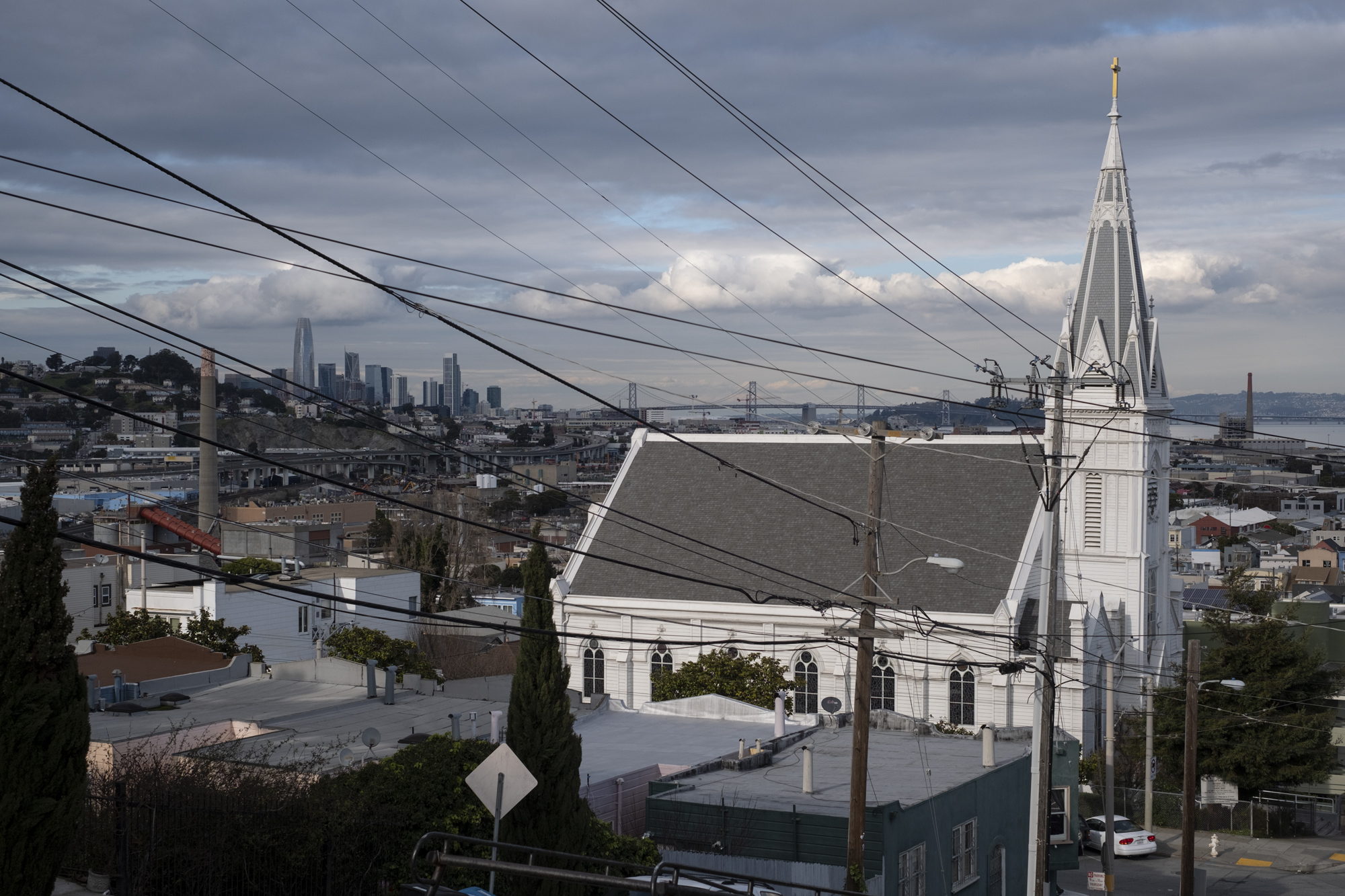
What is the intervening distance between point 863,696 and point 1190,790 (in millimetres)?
12420

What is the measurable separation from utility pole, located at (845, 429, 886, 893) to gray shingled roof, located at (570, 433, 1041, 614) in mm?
26503

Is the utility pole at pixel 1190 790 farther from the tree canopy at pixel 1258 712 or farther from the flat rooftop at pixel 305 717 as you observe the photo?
the tree canopy at pixel 1258 712

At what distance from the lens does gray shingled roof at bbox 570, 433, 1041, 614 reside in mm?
47781

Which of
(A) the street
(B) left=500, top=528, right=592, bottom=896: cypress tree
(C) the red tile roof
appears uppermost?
(B) left=500, top=528, right=592, bottom=896: cypress tree

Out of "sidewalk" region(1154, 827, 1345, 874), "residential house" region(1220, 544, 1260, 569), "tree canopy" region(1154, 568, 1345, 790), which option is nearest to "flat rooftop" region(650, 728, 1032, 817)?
"sidewalk" region(1154, 827, 1345, 874)

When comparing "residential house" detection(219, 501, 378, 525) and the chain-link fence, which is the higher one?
"residential house" detection(219, 501, 378, 525)

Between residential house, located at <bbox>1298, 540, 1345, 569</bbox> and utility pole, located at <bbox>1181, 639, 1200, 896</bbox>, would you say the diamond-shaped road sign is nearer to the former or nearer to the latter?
utility pole, located at <bbox>1181, 639, 1200, 896</bbox>

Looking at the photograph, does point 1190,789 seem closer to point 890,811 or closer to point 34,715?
point 890,811

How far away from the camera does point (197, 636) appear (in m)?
45.6

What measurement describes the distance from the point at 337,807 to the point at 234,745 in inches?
168

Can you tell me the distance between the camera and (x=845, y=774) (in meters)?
24.1

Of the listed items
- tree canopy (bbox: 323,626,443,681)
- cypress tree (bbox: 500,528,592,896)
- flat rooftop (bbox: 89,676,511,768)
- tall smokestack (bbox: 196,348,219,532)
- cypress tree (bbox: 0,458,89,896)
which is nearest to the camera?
cypress tree (bbox: 0,458,89,896)

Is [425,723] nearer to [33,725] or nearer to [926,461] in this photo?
[33,725]

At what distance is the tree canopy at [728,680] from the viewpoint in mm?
43531
